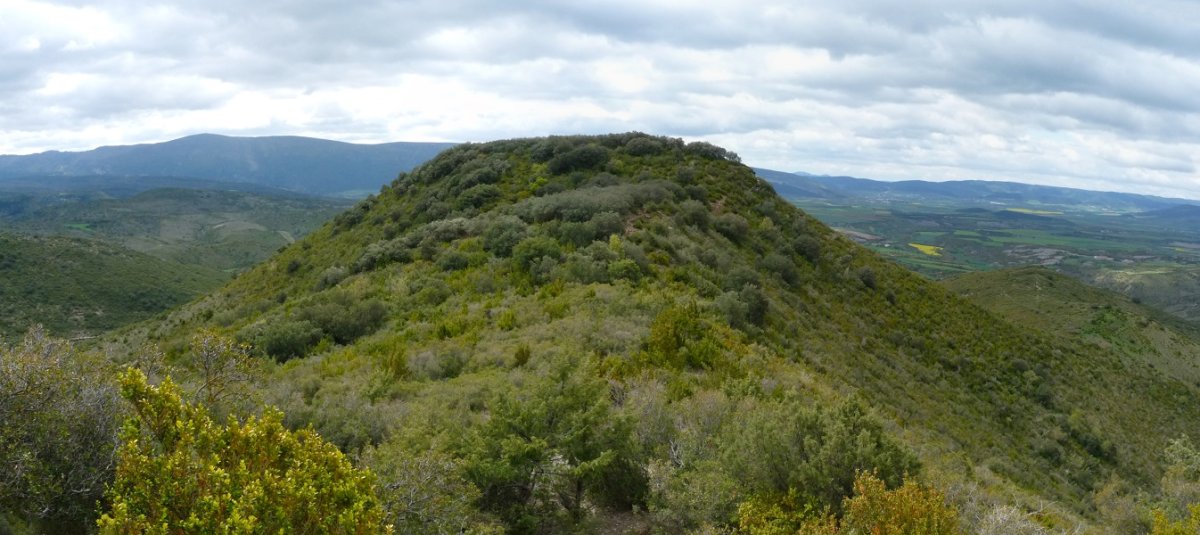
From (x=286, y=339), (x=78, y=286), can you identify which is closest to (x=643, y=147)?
(x=286, y=339)

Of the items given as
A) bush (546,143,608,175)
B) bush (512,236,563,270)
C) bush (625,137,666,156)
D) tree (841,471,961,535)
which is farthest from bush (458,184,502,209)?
tree (841,471,961,535)

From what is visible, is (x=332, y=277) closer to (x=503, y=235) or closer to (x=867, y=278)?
(x=503, y=235)

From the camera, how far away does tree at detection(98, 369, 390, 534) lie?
369 cm

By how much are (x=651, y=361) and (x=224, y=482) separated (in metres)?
10.2

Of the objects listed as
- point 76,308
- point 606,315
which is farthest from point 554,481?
point 76,308

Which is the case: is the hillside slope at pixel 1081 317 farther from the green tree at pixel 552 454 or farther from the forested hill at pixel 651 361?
the green tree at pixel 552 454

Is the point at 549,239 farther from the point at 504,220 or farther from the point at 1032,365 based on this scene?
the point at 1032,365

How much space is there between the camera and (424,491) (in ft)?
18.3

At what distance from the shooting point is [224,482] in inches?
152

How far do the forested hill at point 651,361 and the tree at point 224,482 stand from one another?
1394 mm

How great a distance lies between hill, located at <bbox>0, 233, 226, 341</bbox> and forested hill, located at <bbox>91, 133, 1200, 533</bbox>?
30.5 metres

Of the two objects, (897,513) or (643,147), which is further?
(643,147)

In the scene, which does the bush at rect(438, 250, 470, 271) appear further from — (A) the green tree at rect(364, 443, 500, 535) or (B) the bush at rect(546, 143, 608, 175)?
(A) the green tree at rect(364, 443, 500, 535)

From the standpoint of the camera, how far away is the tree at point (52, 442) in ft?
16.2
